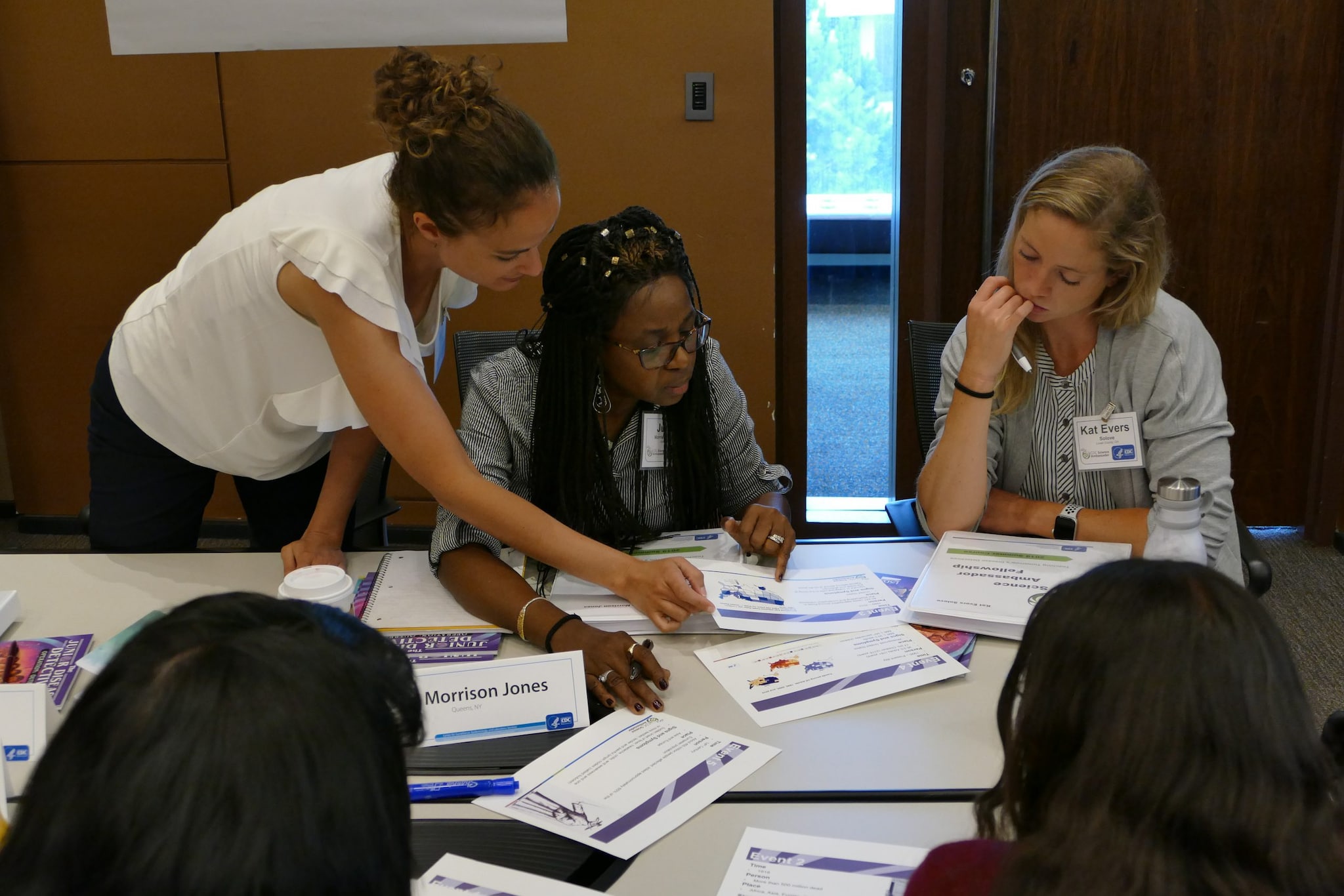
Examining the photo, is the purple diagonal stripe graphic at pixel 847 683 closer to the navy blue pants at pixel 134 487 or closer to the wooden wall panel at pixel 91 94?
the navy blue pants at pixel 134 487

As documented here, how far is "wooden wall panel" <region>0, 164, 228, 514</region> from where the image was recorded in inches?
125

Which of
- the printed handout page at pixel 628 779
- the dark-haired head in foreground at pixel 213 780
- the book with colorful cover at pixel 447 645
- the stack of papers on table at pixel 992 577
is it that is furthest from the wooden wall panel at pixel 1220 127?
the dark-haired head in foreground at pixel 213 780

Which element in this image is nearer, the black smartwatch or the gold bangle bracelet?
the gold bangle bracelet

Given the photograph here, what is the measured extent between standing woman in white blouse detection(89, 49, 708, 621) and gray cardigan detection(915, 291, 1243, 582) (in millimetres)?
792

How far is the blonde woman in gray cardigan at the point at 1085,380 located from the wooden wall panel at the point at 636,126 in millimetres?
1294

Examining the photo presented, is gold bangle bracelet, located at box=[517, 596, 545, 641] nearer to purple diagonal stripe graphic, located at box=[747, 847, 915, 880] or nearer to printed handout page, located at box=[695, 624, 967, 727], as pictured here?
printed handout page, located at box=[695, 624, 967, 727]

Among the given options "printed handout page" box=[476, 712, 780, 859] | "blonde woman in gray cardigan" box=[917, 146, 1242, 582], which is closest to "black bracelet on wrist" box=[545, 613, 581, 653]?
"printed handout page" box=[476, 712, 780, 859]

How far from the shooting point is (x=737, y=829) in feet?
3.52

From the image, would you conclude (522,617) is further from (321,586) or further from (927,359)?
(927,359)

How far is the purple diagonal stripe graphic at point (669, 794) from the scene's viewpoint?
107cm

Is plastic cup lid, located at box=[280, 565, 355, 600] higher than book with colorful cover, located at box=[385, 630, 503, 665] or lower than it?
higher

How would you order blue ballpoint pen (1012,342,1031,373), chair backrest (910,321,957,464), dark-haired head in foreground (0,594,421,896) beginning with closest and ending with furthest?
1. dark-haired head in foreground (0,594,421,896)
2. blue ballpoint pen (1012,342,1031,373)
3. chair backrest (910,321,957,464)

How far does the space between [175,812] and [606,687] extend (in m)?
0.80

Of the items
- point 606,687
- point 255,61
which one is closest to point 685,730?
point 606,687
